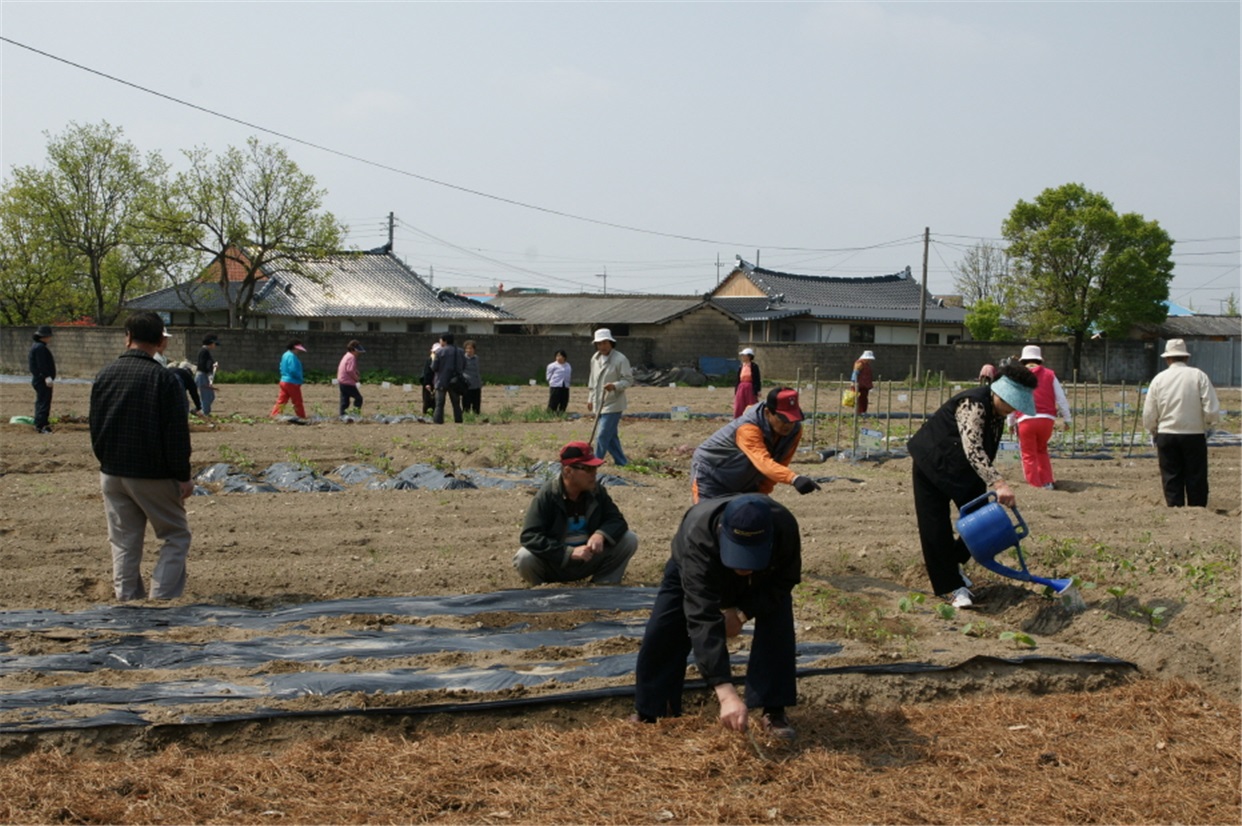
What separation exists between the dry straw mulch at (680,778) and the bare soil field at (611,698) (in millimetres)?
12

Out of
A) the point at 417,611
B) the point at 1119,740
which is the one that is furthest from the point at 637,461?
the point at 1119,740

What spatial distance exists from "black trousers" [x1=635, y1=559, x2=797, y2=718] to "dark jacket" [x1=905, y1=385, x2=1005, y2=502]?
245 cm

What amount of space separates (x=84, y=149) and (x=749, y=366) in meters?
36.4

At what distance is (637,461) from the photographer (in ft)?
42.2

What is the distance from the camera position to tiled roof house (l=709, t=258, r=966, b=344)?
152 feet

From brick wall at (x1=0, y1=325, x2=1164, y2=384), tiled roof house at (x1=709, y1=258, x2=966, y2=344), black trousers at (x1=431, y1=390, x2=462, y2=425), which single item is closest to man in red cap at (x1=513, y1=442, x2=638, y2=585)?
black trousers at (x1=431, y1=390, x2=462, y2=425)

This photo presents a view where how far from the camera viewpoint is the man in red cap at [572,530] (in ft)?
20.9

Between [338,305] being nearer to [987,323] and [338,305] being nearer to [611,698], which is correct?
[987,323]

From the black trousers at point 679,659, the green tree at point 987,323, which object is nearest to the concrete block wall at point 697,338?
the green tree at point 987,323

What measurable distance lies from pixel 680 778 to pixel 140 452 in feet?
11.7

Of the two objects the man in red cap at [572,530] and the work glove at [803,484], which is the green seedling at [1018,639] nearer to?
the work glove at [803,484]

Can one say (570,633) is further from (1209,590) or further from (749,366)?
(749,366)

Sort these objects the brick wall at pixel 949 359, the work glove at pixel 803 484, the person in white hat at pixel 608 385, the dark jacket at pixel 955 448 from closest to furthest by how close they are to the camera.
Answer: the work glove at pixel 803 484
the dark jacket at pixel 955 448
the person in white hat at pixel 608 385
the brick wall at pixel 949 359

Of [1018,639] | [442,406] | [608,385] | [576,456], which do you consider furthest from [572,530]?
[442,406]
